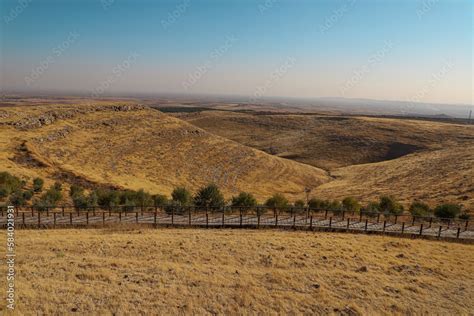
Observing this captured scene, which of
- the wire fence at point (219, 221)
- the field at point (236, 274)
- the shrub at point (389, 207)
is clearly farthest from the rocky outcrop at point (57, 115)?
the shrub at point (389, 207)

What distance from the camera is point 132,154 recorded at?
184 feet

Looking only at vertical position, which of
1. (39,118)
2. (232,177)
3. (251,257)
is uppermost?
(39,118)

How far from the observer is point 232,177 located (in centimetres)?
5756

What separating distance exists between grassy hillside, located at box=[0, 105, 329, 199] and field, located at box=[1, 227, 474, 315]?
80.1ft

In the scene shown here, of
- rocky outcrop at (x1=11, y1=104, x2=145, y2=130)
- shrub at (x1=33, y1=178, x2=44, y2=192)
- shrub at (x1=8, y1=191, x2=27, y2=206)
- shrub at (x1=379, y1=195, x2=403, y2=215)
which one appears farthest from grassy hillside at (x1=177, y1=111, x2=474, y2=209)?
rocky outcrop at (x1=11, y1=104, x2=145, y2=130)

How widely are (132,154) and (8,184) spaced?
26025 mm

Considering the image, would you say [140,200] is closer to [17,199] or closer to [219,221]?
[17,199]

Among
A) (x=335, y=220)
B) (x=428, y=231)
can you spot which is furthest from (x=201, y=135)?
(x=428, y=231)

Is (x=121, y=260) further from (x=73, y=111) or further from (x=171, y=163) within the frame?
(x=73, y=111)

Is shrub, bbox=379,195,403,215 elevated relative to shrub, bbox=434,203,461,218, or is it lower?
lower

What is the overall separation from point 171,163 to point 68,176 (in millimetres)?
19401

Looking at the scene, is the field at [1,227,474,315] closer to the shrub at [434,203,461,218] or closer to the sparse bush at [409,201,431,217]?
the sparse bush at [409,201,431,217]

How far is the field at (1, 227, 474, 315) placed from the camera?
11.9 metres

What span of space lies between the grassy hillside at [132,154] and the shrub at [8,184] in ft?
11.3
